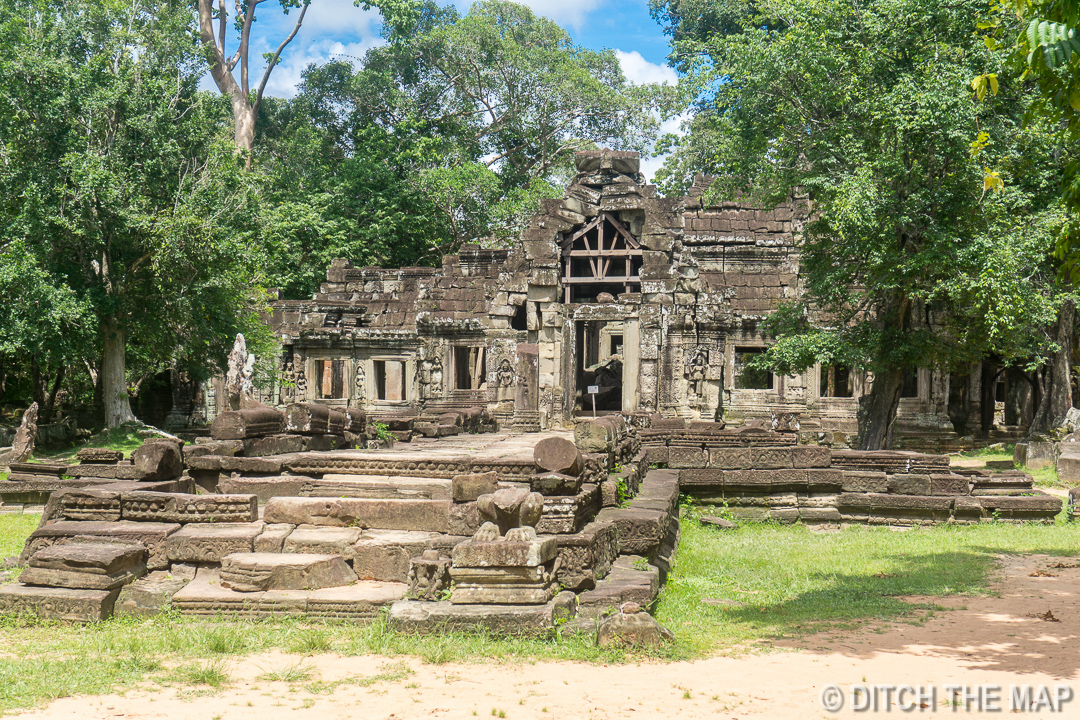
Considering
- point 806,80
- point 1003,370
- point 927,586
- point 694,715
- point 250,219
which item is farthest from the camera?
point 1003,370

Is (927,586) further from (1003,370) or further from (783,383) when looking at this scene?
(1003,370)

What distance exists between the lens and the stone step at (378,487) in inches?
381

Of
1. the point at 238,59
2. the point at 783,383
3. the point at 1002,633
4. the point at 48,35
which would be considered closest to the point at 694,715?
the point at 1002,633

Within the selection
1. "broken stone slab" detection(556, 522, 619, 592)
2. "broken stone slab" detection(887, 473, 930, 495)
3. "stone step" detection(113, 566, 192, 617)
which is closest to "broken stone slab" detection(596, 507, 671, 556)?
"broken stone slab" detection(556, 522, 619, 592)

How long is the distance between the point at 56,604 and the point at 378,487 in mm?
3299

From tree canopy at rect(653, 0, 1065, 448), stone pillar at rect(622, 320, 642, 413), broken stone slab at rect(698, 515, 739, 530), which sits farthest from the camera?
stone pillar at rect(622, 320, 642, 413)

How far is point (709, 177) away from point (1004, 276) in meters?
18.3

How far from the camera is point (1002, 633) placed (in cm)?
707

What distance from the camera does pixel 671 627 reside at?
23.9 ft

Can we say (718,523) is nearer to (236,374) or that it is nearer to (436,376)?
(236,374)

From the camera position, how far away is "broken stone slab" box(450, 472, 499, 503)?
338 inches

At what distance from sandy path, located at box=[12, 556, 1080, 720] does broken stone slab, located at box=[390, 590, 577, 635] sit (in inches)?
19.9

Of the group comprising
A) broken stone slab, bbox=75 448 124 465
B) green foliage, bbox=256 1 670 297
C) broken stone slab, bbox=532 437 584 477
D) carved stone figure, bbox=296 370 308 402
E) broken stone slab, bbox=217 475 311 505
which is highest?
green foliage, bbox=256 1 670 297

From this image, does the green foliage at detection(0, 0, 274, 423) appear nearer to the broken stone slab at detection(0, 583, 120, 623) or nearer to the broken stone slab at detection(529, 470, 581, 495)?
the broken stone slab at detection(0, 583, 120, 623)
